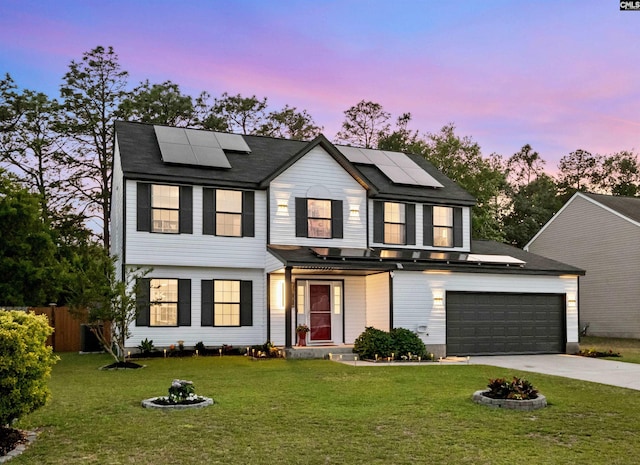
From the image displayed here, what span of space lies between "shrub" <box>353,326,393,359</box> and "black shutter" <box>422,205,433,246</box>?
17.3 feet

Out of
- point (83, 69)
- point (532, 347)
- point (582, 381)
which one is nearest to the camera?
point (582, 381)

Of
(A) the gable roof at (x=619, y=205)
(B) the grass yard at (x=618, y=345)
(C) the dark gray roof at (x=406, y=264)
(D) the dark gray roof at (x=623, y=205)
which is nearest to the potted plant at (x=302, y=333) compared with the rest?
(C) the dark gray roof at (x=406, y=264)

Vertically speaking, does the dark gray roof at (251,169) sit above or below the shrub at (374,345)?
above

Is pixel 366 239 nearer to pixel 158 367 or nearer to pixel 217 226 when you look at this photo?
pixel 217 226

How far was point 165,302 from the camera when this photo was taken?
19812mm

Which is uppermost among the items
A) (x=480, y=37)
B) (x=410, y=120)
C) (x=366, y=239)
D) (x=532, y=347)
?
(x=410, y=120)

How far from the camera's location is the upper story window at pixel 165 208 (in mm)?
19750

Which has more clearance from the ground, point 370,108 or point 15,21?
point 370,108

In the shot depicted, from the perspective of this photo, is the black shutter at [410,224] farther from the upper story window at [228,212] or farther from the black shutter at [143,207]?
the black shutter at [143,207]

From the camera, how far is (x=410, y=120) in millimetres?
44219

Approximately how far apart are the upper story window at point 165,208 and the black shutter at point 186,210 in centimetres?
12

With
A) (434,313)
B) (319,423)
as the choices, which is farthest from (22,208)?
(319,423)

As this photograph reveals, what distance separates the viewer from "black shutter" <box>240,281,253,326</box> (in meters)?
20.7

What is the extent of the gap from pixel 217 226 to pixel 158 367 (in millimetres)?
5448
